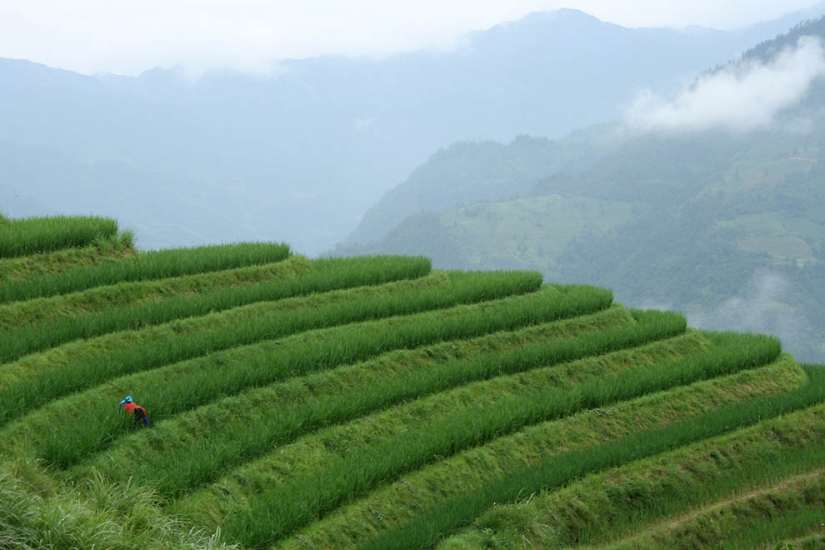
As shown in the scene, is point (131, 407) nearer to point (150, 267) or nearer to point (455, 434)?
point (455, 434)

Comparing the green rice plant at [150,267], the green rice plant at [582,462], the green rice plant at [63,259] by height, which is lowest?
the green rice plant at [582,462]

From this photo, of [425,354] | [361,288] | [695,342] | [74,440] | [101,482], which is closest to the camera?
[101,482]

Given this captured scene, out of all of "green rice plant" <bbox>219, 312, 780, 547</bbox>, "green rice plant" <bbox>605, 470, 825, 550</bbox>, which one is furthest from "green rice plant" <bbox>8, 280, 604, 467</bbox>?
"green rice plant" <bbox>605, 470, 825, 550</bbox>

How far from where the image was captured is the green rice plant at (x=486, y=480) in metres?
7.84

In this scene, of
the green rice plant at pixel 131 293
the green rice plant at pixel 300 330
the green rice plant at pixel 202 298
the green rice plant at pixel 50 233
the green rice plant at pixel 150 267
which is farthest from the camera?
the green rice plant at pixel 50 233

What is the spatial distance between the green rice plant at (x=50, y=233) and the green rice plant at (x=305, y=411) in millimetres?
3916

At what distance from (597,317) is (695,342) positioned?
1.90 metres

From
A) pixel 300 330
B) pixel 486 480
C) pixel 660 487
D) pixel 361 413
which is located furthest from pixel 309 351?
pixel 660 487

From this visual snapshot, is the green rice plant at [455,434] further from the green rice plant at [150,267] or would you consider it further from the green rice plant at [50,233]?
the green rice plant at [50,233]

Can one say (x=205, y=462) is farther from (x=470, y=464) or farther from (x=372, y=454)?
(x=470, y=464)

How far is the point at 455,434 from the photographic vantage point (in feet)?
31.9

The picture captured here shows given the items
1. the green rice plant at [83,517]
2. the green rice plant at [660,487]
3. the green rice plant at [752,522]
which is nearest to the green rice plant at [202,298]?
the green rice plant at [83,517]

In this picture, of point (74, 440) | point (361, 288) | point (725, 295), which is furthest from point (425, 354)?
point (725, 295)

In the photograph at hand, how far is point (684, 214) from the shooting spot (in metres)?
198
